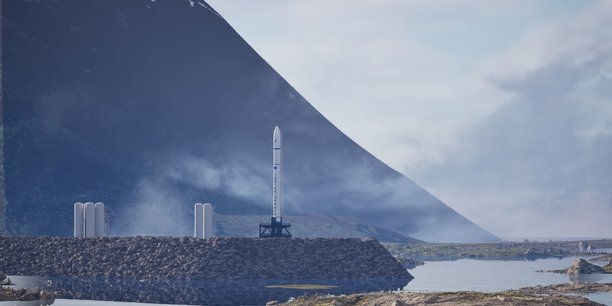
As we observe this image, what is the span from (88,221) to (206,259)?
1867 centimetres

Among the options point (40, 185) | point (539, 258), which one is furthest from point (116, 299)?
point (40, 185)

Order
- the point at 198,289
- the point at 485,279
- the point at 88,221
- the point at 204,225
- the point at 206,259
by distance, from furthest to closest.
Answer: the point at 88,221 < the point at 204,225 < the point at 206,259 < the point at 485,279 < the point at 198,289

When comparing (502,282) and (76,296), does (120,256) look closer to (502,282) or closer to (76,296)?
(76,296)

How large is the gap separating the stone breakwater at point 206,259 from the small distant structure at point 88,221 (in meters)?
4.92

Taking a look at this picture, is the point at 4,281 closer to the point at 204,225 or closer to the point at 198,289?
the point at 198,289

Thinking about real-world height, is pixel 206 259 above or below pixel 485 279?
above

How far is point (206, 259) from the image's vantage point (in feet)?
331

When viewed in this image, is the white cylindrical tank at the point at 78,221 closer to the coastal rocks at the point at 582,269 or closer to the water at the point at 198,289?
the water at the point at 198,289

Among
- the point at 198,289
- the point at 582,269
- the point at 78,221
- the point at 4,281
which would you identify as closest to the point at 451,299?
the point at 198,289

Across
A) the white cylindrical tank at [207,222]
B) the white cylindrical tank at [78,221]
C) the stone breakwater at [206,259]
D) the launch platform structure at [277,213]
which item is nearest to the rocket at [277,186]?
the launch platform structure at [277,213]

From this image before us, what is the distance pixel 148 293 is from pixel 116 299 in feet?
19.6

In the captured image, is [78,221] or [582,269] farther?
[78,221]

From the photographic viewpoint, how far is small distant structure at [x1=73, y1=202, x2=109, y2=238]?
113925 millimetres

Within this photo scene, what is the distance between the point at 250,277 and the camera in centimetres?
9781
